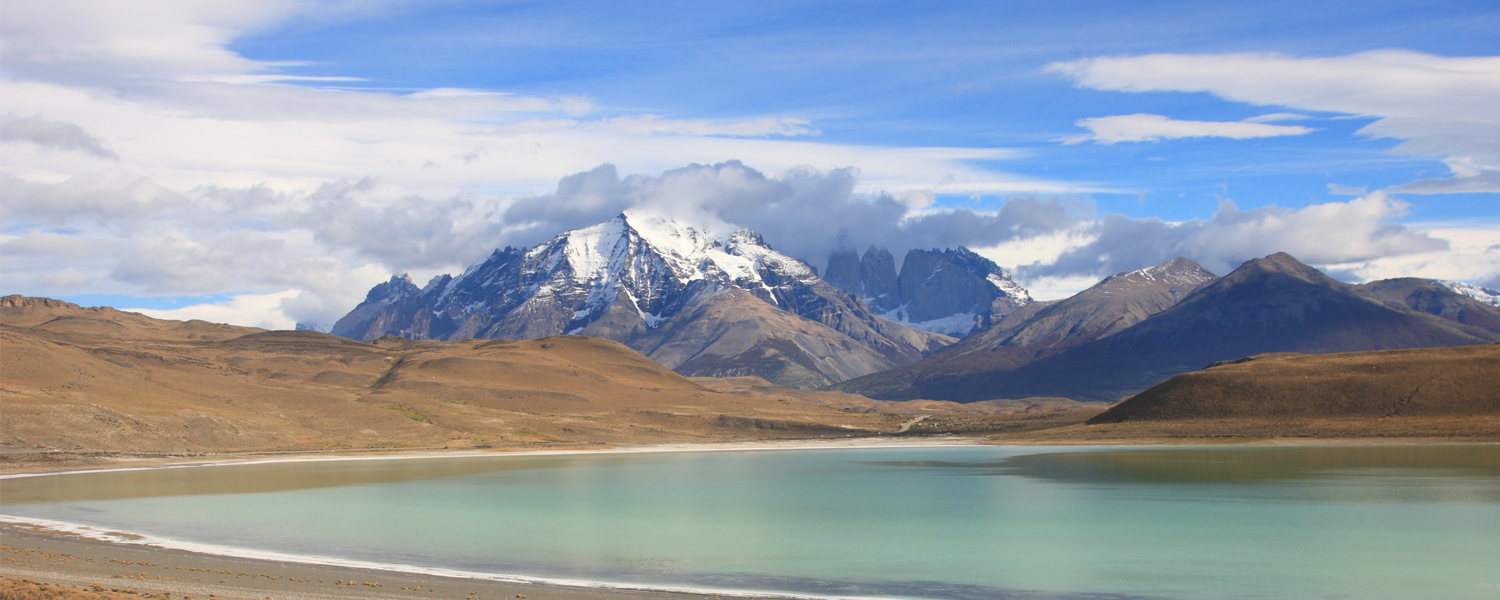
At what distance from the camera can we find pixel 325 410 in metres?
133

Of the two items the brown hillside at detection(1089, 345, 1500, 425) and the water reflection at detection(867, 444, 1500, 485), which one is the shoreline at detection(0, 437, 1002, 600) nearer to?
the water reflection at detection(867, 444, 1500, 485)

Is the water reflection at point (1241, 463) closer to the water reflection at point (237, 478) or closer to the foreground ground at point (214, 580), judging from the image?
the water reflection at point (237, 478)

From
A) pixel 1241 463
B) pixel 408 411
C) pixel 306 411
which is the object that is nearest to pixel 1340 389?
pixel 1241 463

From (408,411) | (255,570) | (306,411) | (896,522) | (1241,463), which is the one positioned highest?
(1241,463)

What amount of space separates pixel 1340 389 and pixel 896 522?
9840cm

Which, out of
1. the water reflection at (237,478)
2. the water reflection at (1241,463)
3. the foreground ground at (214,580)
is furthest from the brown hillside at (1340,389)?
the foreground ground at (214,580)

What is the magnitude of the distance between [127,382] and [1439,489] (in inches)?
5219

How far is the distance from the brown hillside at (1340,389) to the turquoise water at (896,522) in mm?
34411

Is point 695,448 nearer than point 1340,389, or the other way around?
point 1340,389

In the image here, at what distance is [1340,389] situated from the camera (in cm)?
12400

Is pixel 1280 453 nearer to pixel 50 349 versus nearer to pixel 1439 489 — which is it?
pixel 1439 489

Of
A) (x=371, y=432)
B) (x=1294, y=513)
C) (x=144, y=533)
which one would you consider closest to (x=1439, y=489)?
(x=1294, y=513)

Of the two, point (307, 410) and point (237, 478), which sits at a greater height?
point (307, 410)

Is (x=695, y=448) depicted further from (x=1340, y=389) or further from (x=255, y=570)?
(x=255, y=570)
